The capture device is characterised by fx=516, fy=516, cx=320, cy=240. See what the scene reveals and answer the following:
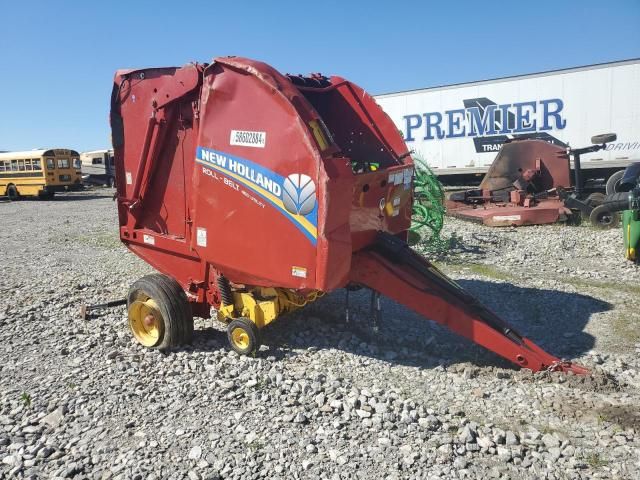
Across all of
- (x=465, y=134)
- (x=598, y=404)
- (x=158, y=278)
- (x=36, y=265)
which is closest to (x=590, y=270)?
(x=598, y=404)

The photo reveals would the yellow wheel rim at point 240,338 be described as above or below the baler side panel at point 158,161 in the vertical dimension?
below

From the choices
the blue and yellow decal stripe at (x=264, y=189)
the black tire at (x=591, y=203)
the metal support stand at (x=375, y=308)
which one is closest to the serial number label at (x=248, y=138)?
the blue and yellow decal stripe at (x=264, y=189)

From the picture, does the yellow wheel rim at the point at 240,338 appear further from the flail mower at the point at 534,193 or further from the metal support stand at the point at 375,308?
the flail mower at the point at 534,193

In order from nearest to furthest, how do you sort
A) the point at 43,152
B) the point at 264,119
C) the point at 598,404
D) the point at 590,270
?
the point at 598,404, the point at 264,119, the point at 590,270, the point at 43,152

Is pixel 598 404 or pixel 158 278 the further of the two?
pixel 158 278

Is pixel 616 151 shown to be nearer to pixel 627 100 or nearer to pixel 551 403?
pixel 627 100

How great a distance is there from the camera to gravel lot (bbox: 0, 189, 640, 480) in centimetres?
311

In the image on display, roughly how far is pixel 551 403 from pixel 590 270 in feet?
15.1

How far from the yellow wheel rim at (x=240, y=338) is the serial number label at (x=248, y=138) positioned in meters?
1.60

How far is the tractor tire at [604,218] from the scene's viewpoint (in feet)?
33.5

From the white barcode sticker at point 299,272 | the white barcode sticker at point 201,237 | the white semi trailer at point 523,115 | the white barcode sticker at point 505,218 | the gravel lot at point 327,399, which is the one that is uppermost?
the white semi trailer at point 523,115

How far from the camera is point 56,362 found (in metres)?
4.71

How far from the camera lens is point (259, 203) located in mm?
4086

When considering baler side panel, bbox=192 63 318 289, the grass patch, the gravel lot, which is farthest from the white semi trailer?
baler side panel, bbox=192 63 318 289
